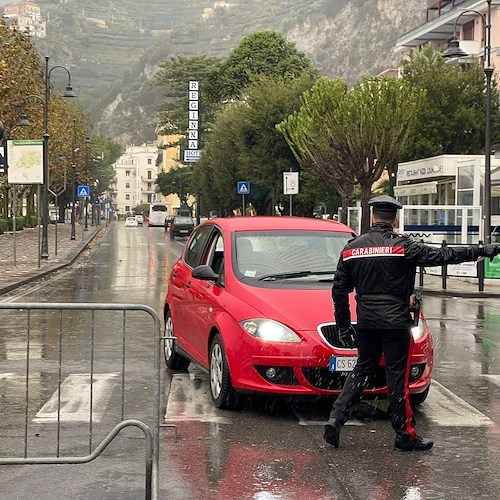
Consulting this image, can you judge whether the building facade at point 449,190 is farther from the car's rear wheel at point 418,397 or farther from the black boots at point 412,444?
the black boots at point 412,444

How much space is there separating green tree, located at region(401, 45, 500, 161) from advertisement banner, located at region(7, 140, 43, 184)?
21.9 meters

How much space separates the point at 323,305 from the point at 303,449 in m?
1.58

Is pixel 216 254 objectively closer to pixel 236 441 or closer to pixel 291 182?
pixel 236 441

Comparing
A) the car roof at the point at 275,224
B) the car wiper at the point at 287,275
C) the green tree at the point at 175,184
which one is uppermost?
the green tree at the point at 175,184

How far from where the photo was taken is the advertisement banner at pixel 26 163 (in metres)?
29.7

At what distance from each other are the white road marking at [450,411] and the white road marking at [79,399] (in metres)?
2.72

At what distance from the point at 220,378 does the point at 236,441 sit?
1.17 m

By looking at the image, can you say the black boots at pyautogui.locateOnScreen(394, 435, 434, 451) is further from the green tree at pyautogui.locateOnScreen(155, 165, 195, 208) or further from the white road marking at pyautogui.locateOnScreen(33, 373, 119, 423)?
the green tree at pyautogui.locateOnScreen(155, 165, 195, 208)

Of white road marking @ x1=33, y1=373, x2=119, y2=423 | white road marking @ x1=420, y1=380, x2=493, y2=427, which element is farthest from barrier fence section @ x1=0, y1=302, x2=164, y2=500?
white road marking @ x1=420, y1=380, x2=493, y2=427

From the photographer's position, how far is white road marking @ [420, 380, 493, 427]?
7827 millimetres

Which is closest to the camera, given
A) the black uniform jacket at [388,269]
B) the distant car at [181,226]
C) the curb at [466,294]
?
the black uniform jacket at [388,269]

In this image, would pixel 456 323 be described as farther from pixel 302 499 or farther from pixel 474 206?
pixel 474 206

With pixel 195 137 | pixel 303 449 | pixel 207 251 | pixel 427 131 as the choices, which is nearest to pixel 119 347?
pixel 207 251

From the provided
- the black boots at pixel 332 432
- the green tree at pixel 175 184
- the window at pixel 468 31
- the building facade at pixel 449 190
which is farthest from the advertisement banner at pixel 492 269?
the green tree at pixel 175 184
